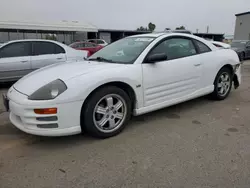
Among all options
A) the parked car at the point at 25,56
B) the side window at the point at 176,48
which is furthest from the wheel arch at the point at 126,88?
the parked car at the point at 25,56

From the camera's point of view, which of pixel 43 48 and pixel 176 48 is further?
pixel 43 48

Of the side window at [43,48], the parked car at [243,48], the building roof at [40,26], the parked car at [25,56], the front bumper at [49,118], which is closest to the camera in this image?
the front bumper at [49,118]

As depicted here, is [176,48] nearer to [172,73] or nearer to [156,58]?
[172,73]

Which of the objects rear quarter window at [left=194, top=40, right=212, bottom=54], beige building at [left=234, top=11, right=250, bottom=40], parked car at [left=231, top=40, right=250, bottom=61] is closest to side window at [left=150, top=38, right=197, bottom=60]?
rear quarter window at [left=194, top=40, right=212, bottom=54]

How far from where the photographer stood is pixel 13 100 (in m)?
3.05

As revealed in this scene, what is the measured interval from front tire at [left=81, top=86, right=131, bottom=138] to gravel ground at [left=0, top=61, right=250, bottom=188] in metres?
0.14

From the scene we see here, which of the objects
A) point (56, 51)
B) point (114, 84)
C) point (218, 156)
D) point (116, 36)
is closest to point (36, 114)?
point (114, 84)

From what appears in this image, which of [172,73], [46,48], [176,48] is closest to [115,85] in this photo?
[172,73]

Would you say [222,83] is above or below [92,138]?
above

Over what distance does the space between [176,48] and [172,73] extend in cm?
55

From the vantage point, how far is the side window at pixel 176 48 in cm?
391

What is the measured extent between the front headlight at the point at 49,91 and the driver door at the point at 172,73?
121 cm

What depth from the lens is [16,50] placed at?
6.71 m

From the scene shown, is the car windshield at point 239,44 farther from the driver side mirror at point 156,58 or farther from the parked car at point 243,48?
the driver side mirror at point 156,58
